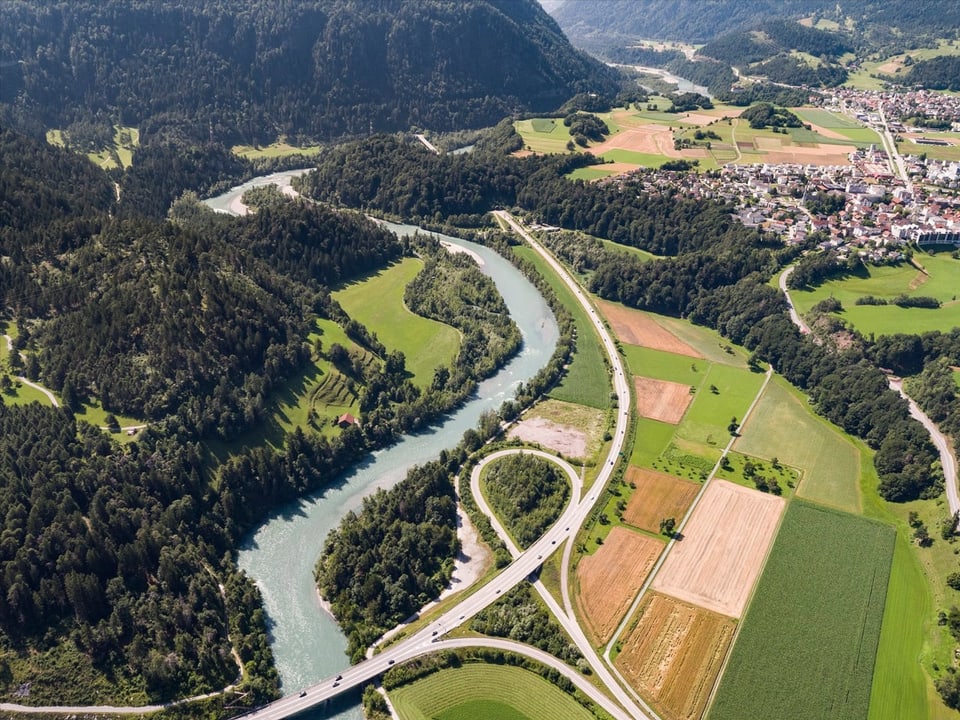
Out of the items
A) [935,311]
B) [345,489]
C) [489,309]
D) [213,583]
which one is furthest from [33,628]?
[935,311]

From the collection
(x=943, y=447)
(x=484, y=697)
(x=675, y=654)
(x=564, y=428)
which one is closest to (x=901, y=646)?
(x=675, y=654)

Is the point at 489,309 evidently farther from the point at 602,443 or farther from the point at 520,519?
the point at 520,519

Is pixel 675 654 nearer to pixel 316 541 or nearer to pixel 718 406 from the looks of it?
pixel 316 541

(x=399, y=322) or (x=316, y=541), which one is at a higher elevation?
(x=399, y=322)

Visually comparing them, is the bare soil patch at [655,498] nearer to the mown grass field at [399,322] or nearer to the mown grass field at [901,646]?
the mown grass field at [901,646]

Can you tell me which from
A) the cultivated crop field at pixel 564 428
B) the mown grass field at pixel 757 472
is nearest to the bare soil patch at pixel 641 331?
the cultivated crop field at pixel 564 428
